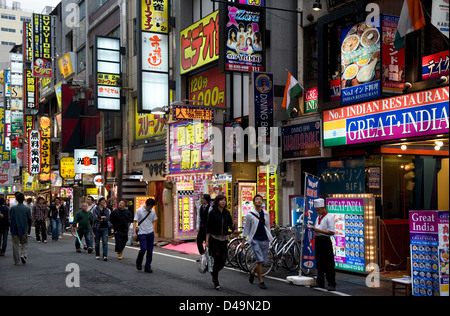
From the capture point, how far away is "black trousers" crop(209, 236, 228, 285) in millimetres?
11922

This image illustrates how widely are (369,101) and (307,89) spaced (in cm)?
386

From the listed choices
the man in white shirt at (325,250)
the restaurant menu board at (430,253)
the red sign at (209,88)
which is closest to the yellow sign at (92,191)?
the red sign at (209,88)

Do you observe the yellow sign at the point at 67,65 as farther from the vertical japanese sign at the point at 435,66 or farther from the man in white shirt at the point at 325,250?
the man in white shirt at the point at 325,250

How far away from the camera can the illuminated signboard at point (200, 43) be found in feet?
76.7

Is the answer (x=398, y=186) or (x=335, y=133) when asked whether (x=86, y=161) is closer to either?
(x=335, y=133)

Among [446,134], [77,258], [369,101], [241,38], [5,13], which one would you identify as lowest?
[77,258]

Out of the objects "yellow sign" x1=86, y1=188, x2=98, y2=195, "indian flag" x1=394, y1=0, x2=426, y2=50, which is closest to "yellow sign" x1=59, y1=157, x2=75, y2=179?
"yellow sign" x1=86, y1=188, x2=98, y2=195

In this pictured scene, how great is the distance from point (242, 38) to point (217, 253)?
29.7 ft

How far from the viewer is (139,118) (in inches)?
1264

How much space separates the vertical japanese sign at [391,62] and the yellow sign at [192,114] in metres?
8.54

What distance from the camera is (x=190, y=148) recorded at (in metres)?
23.6
